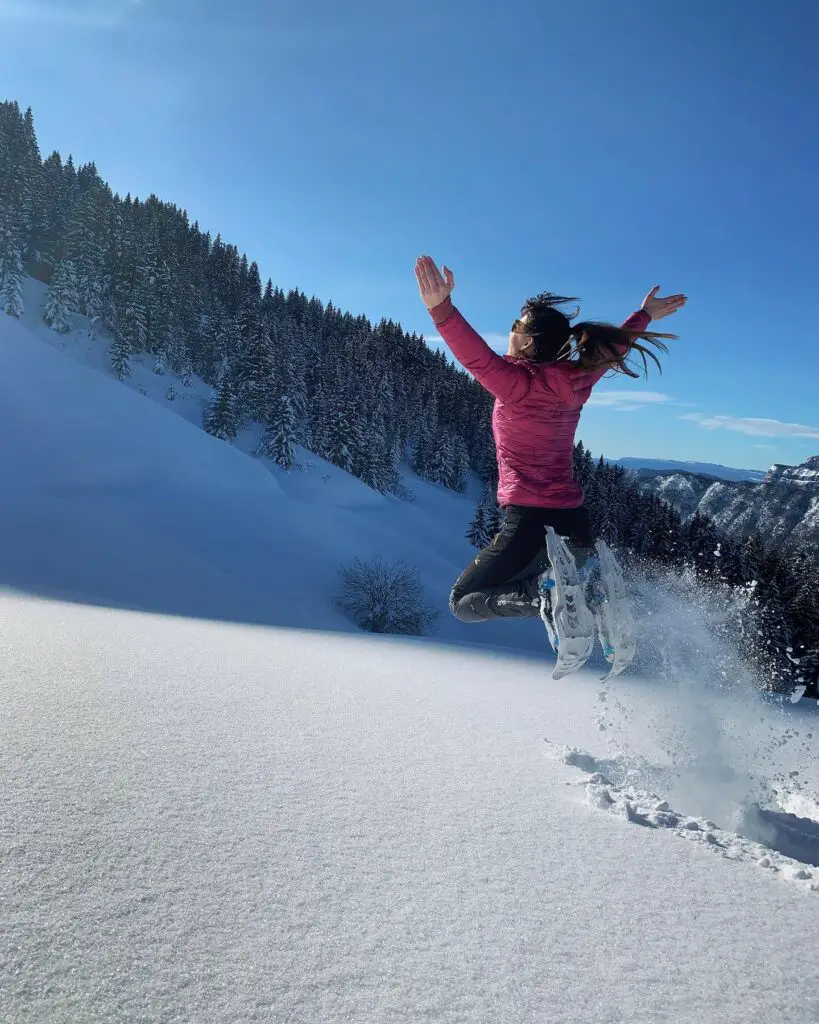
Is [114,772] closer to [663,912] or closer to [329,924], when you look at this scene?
[329,924]

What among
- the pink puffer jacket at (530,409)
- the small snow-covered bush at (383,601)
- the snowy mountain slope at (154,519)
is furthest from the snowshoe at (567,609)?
the small snow-covered bush at (383,601)

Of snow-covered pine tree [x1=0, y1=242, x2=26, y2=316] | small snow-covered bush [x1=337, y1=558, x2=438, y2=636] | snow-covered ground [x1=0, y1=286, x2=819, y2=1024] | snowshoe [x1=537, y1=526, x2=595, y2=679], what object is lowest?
small snow-covered bush [x1=337, y1=558, x2=438, y2=636]

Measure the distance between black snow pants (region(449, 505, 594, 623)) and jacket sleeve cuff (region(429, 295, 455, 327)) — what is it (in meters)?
1.54

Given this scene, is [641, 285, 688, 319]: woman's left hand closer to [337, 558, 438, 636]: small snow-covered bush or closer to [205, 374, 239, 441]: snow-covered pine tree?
[337, 558, 438, 636]: small snow-covered bush

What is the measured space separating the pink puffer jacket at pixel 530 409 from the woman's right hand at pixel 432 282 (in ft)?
0.19

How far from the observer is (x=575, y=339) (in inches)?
166

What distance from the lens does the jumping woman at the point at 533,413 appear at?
12.9 ft

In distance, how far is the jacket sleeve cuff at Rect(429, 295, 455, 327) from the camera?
3785mm

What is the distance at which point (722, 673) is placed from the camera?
696 centimetres

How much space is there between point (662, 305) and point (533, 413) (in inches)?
59.3

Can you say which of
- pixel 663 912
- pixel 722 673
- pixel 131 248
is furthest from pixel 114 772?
pixel 131 248

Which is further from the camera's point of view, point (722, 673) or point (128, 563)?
point (128, 563)

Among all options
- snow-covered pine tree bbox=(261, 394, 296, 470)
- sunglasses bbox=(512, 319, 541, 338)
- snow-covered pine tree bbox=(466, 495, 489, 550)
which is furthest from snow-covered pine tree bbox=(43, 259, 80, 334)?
sunglasses bbox=(512, 319, 541, 338)

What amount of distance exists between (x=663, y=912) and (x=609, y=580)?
231cm
